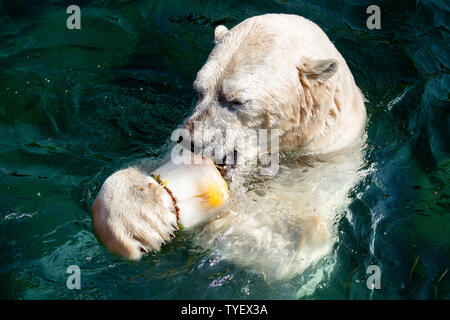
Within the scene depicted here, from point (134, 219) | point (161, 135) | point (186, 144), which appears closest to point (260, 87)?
point (186, 144)

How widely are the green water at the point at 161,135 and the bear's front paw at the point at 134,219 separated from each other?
0.26m

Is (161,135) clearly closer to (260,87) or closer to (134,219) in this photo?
(260,87)

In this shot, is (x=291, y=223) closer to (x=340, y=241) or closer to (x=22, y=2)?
(x=340, y=241)

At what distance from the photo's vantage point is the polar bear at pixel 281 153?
3832 millimetres

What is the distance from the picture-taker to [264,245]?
4305mm

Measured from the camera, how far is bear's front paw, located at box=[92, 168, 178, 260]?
12.3 feet

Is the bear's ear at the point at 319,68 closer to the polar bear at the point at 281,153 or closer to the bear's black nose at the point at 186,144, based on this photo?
the polar bear at the point at 281,153

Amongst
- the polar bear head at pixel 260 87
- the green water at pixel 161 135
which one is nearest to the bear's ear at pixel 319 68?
the polar bear head at pixel 260 87

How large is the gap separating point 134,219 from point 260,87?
4.47 ft

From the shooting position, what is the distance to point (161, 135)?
216 inches
